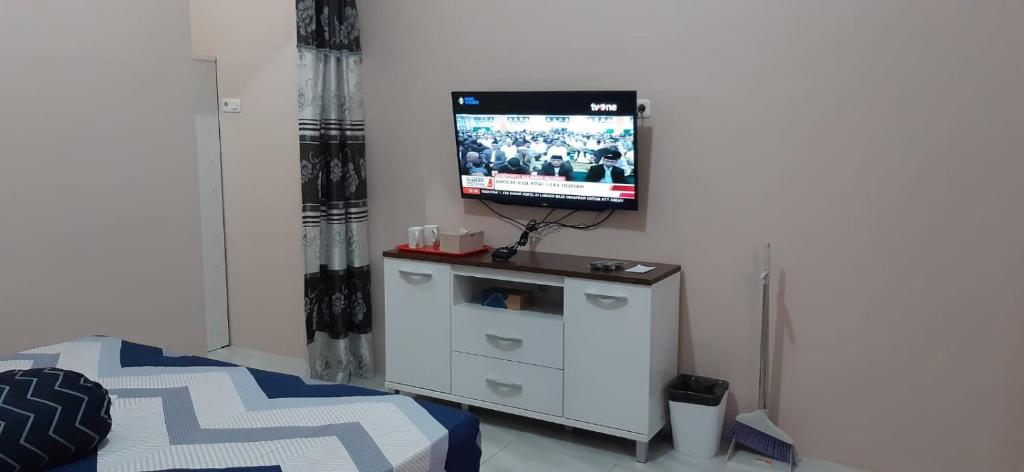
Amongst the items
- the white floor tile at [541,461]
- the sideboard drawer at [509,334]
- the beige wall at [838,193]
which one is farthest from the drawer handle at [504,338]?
the beige wall at [838,193]

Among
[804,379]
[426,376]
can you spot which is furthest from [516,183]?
[804,379]

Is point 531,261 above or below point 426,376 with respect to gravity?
above

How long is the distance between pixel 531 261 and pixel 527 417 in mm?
771

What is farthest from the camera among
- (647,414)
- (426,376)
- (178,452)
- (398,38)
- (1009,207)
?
(398,38)

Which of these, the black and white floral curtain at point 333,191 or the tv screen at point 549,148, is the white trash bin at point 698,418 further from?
the black and white floral curtain at point 333,191

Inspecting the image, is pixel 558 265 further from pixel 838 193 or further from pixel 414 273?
pixel 838 193

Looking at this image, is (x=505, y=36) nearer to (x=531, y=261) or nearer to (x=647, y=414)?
(x=531, y=261)

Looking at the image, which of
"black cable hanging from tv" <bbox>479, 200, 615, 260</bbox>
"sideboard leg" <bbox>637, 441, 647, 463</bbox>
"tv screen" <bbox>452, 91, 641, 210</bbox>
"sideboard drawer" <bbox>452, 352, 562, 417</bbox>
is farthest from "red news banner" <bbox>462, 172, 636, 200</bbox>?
"sideboard leg" <bbox>637, 441, 647, 463</bbox>

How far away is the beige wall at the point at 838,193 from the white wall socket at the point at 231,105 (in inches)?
69.3

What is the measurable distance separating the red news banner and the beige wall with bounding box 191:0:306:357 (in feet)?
4.06

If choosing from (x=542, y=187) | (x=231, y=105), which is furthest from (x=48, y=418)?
(x=231, y=105)

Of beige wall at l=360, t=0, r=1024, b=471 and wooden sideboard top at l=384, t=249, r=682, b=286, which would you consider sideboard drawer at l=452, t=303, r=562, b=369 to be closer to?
wooden sideboard top at l=384, t=249, r=682, b=286

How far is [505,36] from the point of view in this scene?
3.92 meters

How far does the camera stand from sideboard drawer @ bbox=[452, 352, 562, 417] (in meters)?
3.54
